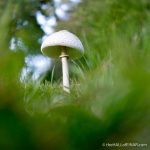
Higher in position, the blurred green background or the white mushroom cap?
the white mushroom cap

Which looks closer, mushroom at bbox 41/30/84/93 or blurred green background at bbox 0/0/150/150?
blurred green background at bbox 0/0/150/150

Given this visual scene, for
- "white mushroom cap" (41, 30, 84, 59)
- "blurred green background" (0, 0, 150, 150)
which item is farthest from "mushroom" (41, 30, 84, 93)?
"blurred green background" (0, 0, 150, 150)

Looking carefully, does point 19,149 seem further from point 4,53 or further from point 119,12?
point 119,12

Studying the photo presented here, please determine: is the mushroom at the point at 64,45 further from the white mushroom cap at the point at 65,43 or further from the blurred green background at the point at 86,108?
the blurred green background at the point at 86,108

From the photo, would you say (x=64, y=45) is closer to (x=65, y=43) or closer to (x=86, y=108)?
(x=65, y=43)

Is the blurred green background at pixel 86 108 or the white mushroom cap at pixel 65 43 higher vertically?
the white mushroom cap at pixel 65 43

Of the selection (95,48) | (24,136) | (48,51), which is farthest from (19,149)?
(48,51)

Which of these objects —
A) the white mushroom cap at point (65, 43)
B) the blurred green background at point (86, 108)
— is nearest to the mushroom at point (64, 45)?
the white mushroom cap at point (65, 43)

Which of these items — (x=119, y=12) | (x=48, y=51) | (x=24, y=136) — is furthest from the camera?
(x=48, y=51)

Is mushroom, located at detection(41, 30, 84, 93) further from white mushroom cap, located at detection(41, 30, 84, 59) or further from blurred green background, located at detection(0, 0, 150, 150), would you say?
A: blurred green background, located at detection(0, 0, 150, 150)
